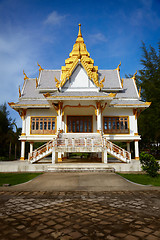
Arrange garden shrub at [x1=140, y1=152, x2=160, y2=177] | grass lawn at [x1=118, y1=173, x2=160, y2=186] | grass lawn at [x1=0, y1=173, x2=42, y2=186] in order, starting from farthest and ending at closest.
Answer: garden shrub at [x1=140, y1=152, x2=160, y2=177] < grass lawn at [x1=0, y1=173, x2=42, y2=186] < grass lawn at [x1=118, y1=173, x2=160, y2=186]

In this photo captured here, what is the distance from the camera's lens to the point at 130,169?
37.8 ft

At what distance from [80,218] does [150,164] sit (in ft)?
25.9

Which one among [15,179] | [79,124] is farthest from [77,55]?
[15,179]

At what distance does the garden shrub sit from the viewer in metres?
10.3

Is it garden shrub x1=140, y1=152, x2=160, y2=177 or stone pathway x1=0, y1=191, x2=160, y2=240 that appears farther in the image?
garden shrub x1=140, y1=152, x2=160, y2=177

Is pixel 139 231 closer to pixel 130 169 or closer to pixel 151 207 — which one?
pixel 151 207

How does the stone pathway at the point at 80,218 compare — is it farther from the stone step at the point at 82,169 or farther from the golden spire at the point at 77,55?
the golden spire at the point at 77,55

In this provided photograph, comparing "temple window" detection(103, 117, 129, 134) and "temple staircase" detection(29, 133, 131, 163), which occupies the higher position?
"temple window" detection(103, 117, 129, 134)

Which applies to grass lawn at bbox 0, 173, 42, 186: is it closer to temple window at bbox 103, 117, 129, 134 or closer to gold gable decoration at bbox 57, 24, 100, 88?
temple window at bbox 103, 117, 129, 134

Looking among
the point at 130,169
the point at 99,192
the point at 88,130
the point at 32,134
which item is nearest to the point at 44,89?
the point at 32,134

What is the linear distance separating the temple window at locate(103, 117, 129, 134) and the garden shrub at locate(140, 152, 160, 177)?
294 inches

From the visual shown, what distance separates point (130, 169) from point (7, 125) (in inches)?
978

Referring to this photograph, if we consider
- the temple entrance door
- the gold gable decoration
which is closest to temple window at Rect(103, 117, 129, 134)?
the temple entrance door

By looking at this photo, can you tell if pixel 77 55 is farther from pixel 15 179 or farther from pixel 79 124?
pixel 15 179
